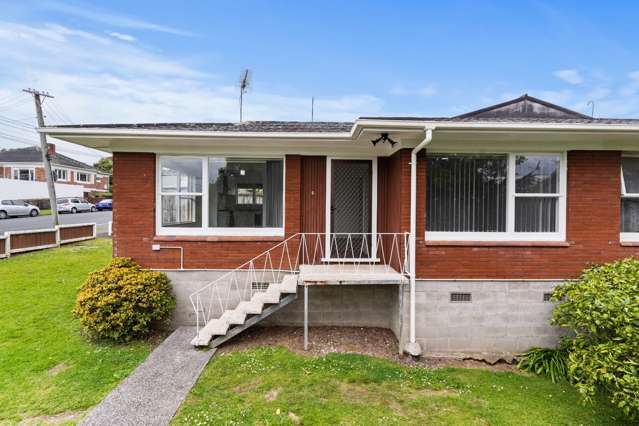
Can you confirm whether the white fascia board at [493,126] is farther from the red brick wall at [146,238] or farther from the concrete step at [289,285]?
the red brick wall at [146,238]

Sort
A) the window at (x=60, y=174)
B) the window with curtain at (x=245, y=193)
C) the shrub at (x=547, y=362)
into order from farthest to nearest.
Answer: the window at (x=60, y=174), the window with curtain at (x=245, y=193), the shrub at (x=547, y=362)

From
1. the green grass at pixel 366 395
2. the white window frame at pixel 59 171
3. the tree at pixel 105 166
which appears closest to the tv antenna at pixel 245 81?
the green grass at pixel 366 395

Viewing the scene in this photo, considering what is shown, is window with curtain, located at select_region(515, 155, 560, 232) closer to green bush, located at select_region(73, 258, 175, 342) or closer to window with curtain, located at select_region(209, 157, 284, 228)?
window with curtain, located at select_region(209, 157, 284, 228)

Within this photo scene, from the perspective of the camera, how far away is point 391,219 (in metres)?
6.09

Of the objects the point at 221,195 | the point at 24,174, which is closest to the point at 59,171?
the point at 24,174

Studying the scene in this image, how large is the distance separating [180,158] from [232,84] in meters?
5.32

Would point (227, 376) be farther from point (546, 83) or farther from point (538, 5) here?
point (546, 83)

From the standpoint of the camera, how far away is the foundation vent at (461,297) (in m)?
5.43

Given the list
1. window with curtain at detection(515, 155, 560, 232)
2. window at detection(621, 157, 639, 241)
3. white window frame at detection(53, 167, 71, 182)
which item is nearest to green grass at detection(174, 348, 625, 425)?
window with curtain at detection(515, 155, 560, 232)

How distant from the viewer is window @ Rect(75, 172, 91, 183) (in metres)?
42.2

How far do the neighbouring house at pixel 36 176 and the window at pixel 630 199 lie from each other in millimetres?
39029

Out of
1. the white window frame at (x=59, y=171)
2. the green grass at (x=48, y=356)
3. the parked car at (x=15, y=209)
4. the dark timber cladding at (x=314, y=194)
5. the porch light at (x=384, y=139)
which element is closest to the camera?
the green grass at (x=48, y=356)

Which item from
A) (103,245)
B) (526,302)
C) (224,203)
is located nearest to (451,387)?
(526,302)

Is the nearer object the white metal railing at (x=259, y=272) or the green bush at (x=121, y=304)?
the green bush at (x=121, y=304)
